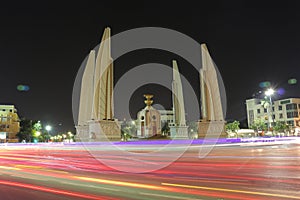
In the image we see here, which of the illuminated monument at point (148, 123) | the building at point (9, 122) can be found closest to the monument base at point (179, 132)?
the illuminated monument at point (148, 123)

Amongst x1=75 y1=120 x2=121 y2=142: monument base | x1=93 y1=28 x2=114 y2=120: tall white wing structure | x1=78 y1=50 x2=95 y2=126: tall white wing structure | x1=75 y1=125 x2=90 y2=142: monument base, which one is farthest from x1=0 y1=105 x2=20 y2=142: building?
x1=75 y1=120 x2=121 y2=142: monument base

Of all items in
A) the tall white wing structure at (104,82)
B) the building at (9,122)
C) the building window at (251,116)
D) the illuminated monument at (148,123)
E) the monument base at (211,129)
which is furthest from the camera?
the building window at (251,116)

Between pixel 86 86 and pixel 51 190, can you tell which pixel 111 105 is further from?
pixel 51 190

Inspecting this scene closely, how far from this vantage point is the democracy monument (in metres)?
34.4

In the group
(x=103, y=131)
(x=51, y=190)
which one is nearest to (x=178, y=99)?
(x=103, y=131)

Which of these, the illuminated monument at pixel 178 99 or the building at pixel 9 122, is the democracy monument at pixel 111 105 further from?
the building at pixel 9 122

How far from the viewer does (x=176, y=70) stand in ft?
175

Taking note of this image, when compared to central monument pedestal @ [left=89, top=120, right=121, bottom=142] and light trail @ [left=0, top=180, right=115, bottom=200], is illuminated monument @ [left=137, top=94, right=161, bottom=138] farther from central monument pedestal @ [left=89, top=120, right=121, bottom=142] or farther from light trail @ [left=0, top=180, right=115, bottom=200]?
light trail @ [left=0, top=180, right=115, bottom=200]

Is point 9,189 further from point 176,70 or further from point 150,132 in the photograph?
point 176,70

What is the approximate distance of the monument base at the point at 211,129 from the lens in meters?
40.8

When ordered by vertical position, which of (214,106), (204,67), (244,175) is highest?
(204,67)

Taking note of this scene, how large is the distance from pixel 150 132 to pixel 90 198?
151ft

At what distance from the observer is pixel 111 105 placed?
1449 inches

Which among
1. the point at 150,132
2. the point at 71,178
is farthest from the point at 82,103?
the point at 71,178
